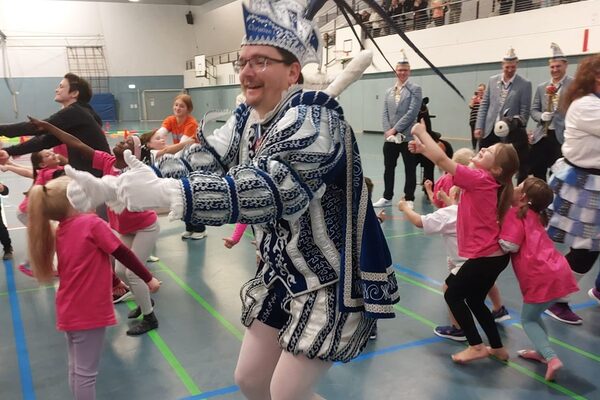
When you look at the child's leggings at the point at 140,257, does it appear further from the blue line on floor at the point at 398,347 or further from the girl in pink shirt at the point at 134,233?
the blue line on floor at the point at 398,347

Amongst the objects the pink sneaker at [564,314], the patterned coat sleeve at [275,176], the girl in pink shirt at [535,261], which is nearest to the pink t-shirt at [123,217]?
the patterned coat sleeve at [275,176]

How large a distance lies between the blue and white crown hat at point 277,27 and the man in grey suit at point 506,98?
537 centimetres

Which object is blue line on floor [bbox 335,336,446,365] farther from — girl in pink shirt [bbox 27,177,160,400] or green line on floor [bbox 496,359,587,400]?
girl in pink shirt [bbox 27,177,160,400]

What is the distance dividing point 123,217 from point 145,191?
9.00 ft

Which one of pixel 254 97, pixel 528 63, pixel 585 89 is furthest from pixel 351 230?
pixel 528 63

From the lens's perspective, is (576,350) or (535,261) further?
(576,350)

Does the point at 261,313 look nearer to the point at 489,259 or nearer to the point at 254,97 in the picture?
the point at 254,97

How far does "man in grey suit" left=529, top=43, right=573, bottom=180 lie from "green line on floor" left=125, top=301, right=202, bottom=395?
4997mm

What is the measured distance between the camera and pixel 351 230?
1.72 m

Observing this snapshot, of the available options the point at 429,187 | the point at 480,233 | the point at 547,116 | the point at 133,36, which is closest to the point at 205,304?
the point at 429,187

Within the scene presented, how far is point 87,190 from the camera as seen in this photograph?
49.1 inches

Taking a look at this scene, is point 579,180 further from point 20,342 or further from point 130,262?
point 20,342

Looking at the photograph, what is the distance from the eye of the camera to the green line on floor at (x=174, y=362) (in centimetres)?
290

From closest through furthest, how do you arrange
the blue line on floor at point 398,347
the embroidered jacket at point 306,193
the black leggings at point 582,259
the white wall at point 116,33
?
1. the embroidered jacket at point 306,193
2. the blue line on floor at point 398,347
3. the black leggings at point 582,259
4. the white wall at point 116,33
